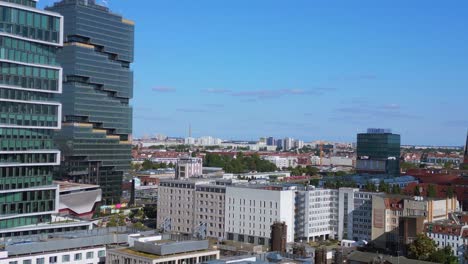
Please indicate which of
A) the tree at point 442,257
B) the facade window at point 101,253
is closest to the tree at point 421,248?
the tree at point 442,257

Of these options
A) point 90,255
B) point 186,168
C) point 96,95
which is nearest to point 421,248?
point 90,255

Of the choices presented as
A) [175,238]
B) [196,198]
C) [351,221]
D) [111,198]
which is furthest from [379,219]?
[111,198]

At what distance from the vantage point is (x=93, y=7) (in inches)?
4847

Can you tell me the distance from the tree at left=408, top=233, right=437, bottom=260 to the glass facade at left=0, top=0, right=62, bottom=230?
38.5m

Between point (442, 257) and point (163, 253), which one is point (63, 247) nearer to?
point (163, 253)

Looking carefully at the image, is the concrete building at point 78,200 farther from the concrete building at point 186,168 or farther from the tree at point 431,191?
the tree at point 431,191

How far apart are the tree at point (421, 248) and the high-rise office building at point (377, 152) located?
100721 millimetres

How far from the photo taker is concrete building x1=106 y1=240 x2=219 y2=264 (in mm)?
44250

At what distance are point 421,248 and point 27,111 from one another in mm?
43388

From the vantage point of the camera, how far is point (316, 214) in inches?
3733

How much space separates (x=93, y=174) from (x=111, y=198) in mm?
6446

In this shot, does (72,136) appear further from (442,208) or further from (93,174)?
(442,208)

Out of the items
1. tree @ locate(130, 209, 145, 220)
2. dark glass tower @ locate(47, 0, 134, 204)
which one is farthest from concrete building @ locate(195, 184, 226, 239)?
dark glass tower @ locate(47, 0, 134, 204)

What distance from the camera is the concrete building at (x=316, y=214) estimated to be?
9362 cm
